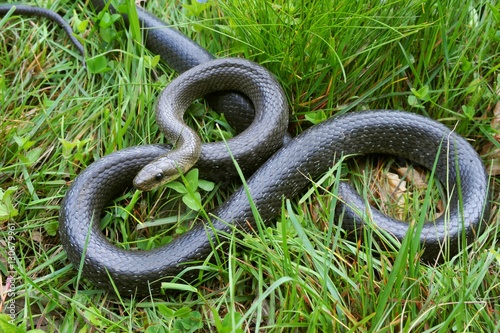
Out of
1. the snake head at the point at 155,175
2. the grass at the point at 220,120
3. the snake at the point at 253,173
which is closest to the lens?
the grass at the point at 220,120

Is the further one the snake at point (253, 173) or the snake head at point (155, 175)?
the snake head at point (155, 175)

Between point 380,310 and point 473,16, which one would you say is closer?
point 380,310

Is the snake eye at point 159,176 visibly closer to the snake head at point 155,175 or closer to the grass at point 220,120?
the snake head at point 155,175

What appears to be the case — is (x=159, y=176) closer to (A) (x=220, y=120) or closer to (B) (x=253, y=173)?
(B) (x=253, y=173)

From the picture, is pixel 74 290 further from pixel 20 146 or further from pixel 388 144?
pixel 388 144

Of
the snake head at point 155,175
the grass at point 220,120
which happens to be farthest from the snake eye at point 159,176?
the grass at point 220,120

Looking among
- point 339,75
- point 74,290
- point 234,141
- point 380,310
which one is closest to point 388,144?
point 339,75

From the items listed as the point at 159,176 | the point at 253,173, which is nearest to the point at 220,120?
the point at 253,173
